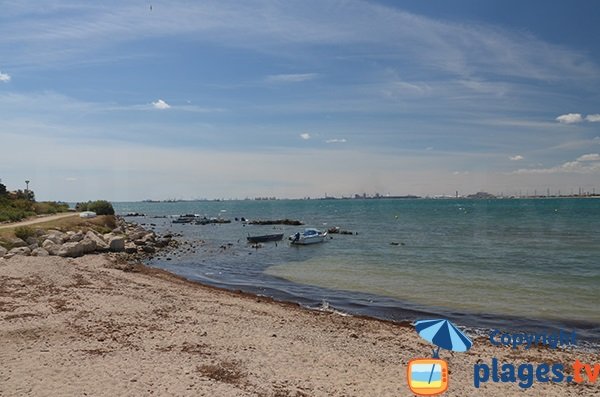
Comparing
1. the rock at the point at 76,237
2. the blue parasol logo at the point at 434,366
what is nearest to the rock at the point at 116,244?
the rock at the point at 76,237

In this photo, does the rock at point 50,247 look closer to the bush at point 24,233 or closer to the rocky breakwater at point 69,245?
the rocky breakwater at point 69,245

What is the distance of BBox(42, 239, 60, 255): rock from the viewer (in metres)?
29.1

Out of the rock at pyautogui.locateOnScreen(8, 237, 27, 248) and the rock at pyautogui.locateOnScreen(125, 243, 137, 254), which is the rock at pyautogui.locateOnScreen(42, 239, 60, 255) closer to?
the rock at pyautogui.locateOnScreen(8, 237, 27, 248)

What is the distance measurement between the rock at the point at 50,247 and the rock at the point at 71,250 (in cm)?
25

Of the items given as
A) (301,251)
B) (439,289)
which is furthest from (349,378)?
(301,251)

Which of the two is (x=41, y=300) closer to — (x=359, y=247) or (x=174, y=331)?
(x=174, y=331)

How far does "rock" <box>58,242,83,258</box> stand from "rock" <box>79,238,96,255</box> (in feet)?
1.66

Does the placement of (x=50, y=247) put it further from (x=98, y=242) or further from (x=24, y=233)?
(x=98, y=242)

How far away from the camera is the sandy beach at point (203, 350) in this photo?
388 inches

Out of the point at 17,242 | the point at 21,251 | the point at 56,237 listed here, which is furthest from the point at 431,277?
the point at 17,242

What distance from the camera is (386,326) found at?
16359mm

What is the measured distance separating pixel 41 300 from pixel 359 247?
3467cm

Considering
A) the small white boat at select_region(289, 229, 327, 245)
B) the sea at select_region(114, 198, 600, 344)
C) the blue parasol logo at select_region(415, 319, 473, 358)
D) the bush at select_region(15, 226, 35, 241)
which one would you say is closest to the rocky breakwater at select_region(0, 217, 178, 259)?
the bush at select_region(15, 226, 35, 241)

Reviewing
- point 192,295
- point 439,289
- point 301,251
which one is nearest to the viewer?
point 192,295
